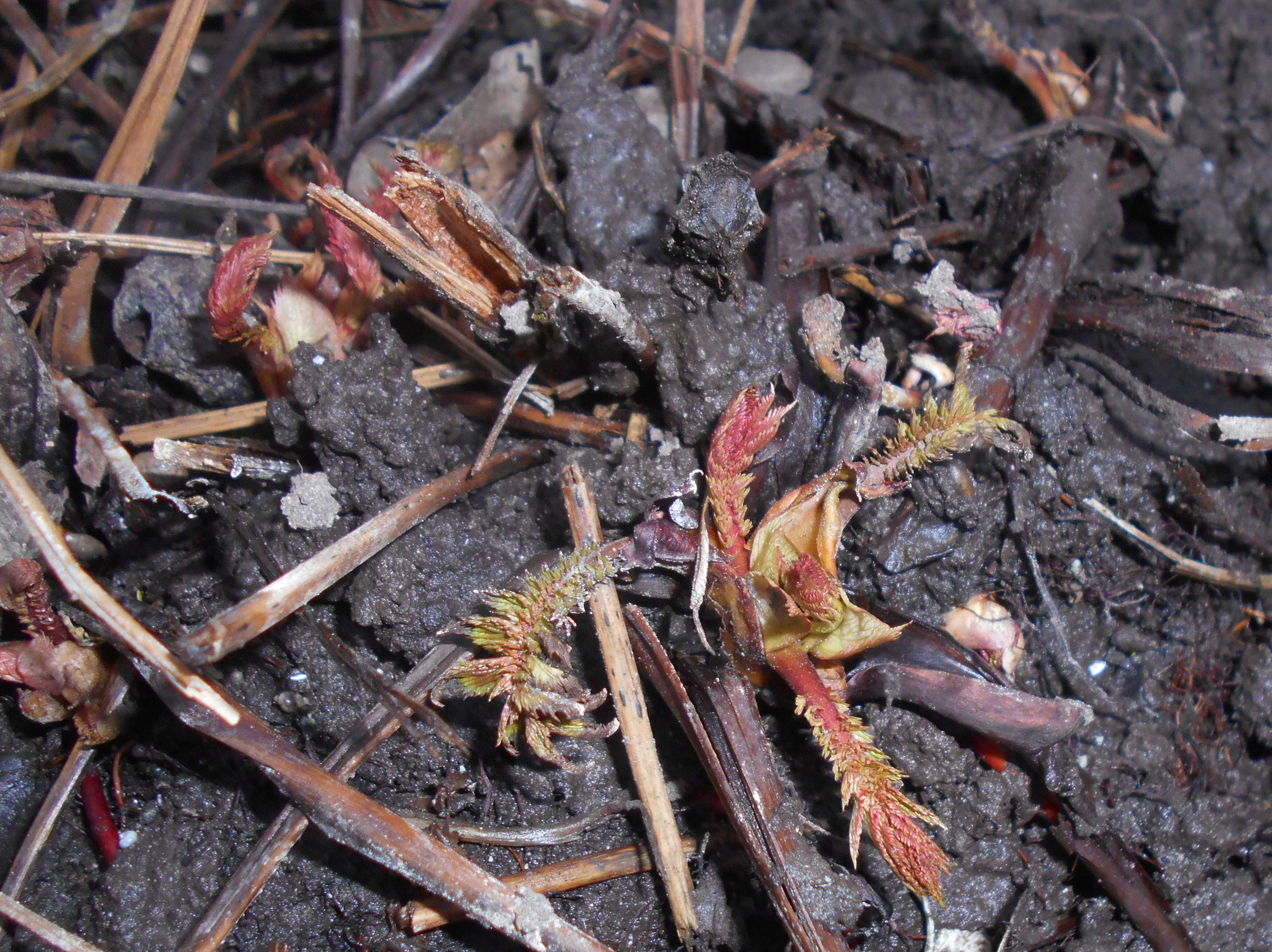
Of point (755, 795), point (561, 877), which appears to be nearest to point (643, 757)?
point (755, 795)

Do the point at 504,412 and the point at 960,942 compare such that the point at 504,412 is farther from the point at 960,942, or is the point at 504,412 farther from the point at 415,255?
the point at 960,942

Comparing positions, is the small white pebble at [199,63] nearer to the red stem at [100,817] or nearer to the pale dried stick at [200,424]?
the pale dried stick at [200,424]

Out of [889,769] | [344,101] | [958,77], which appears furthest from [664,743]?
[958,77]

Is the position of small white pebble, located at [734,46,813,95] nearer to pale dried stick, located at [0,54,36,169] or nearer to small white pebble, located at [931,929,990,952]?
pale dried stick, located at [0,54,36,169]

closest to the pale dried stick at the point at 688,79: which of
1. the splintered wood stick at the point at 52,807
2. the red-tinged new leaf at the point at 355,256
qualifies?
the red-tinged new leaf at the point at 355,256

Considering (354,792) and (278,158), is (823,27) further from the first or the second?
(354,792)

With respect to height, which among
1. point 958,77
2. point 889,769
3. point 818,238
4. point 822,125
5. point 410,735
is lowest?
point 410,735
